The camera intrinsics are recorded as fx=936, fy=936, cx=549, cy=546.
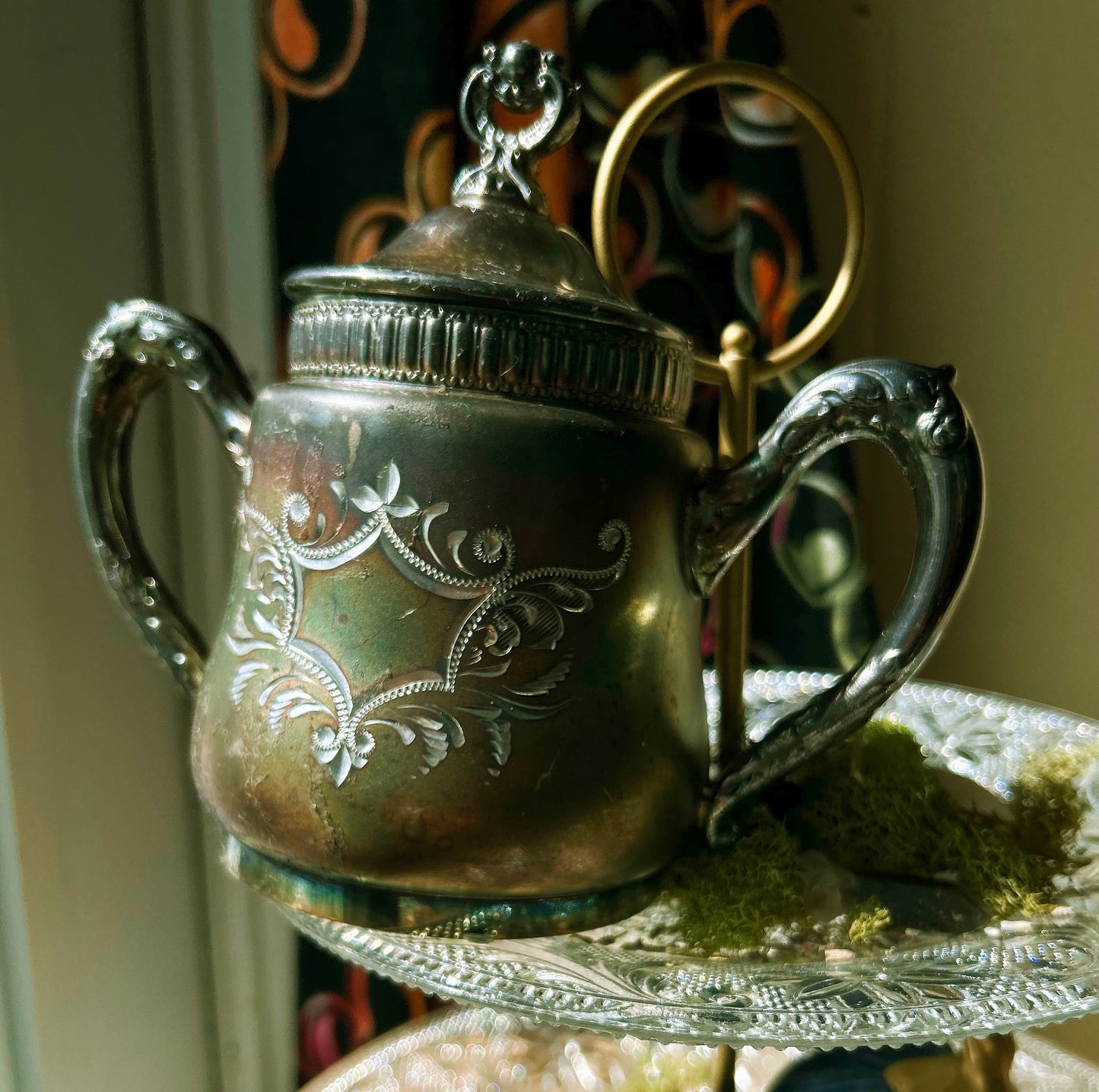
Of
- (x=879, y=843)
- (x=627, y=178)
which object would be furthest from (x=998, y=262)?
(x=879, y=843)

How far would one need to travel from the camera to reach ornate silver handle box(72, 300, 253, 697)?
39 cm

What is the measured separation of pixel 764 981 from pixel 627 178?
1.88 ft

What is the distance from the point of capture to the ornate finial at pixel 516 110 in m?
0.37

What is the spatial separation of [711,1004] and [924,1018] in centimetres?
7

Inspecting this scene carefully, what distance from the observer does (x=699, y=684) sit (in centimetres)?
37

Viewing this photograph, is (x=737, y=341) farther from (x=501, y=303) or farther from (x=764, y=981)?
(x=764, y=981)

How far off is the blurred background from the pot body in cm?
32

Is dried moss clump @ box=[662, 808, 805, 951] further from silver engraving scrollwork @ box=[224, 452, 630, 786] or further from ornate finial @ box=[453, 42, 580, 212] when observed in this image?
ornate finial @ box=[453, 42, 580, 212]

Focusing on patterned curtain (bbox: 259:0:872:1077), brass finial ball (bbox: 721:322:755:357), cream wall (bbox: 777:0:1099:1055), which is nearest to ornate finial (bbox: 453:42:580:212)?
brass finial ball (bbox: 721:322:755:357)

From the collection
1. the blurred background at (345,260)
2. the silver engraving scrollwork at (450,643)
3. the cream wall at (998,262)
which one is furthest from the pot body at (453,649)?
the cream wall at (998,262)

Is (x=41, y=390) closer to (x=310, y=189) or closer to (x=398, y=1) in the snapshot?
(x=310, y=189)

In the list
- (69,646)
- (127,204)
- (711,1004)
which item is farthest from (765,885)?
(127,204)

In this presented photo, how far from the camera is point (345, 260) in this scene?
62cm

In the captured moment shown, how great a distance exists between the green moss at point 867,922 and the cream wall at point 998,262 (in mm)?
542
